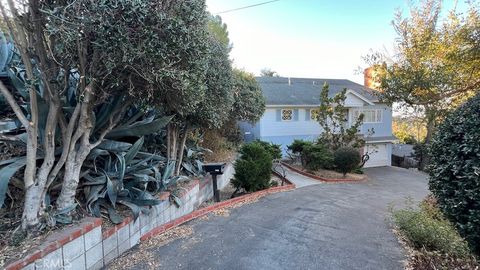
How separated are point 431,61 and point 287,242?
43.1 feet

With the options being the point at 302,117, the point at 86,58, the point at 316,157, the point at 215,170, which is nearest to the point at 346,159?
the point at 316,157

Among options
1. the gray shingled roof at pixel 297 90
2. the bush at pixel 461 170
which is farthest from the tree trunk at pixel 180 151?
the gray shingled roof at pixel 297 90

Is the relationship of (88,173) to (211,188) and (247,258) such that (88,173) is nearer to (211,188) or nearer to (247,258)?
(247,258)

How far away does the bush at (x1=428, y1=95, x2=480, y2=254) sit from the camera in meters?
2.87

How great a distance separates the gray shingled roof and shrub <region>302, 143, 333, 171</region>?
201 inches

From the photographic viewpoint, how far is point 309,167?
44.2ft

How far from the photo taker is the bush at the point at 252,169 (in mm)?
7734

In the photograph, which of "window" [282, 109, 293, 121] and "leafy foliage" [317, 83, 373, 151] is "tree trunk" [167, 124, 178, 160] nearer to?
"leafy foliage" [317, 83, 373, 151]

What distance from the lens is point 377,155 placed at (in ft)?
69.3

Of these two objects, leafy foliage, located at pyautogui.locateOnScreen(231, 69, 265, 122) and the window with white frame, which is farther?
the window with white frame

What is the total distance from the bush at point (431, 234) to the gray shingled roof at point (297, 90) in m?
13.7

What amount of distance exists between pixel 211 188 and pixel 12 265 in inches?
216

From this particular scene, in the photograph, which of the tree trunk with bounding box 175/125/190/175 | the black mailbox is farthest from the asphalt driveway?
the tree trunk with bounding box 175/125/190/175

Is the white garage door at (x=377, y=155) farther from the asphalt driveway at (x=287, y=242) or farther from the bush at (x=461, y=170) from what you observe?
the bush at (x=461, y=170)
